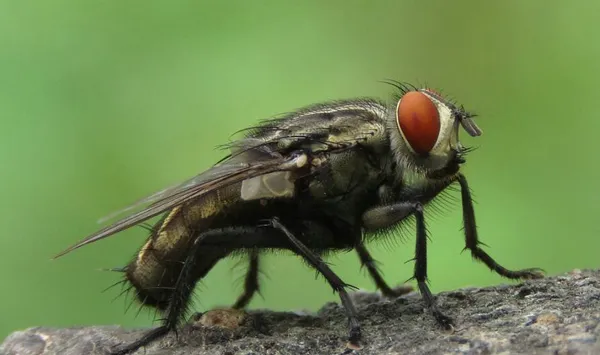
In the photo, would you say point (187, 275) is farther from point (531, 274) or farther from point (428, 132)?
point (531, 274)

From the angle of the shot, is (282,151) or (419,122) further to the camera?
(282,151)

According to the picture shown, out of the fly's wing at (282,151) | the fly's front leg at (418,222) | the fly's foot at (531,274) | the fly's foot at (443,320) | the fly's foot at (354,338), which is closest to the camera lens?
the fly's foot at (443,320)

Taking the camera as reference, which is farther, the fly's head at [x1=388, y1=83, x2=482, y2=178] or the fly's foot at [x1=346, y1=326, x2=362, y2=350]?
the fly's head at [x1=388, y1=83, x2=482, y2=178]

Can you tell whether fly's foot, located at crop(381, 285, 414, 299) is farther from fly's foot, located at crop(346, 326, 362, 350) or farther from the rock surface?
fly's foot, located at crop(346, 326, 362, 350)

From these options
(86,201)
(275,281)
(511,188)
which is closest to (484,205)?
(511,188)

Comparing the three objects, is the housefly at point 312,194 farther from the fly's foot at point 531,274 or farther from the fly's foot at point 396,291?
the fly's foot at point 396,291

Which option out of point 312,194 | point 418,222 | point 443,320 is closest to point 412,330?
point 443,320

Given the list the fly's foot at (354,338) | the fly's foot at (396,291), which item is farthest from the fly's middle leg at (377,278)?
the fly's foot at (354,338)

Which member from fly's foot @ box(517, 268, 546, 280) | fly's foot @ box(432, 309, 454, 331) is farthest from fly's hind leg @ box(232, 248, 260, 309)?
fly's foot @ box(432, 309, 454, 331)

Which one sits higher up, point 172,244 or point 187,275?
point 172,244
